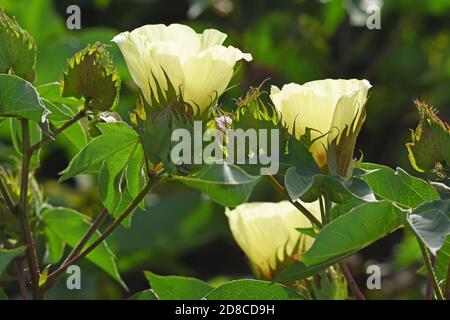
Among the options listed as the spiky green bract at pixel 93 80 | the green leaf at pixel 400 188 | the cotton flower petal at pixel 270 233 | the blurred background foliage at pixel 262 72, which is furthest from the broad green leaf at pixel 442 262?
the blurred background foliage at pixel 262 72

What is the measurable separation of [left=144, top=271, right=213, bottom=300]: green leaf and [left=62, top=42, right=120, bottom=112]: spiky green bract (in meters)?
0.21

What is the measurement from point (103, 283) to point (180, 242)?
0.16m

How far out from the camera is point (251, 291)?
93 centimetres

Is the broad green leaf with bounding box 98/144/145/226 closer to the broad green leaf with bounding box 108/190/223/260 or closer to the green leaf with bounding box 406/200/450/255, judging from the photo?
the green leaf with bounding box 406/200/450/255

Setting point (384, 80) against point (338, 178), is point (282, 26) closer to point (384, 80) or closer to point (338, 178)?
point (384, 80)

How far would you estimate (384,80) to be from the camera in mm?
2457

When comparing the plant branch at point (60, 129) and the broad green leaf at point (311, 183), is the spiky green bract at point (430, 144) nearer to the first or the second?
the broad green leaf at point (311, 183)

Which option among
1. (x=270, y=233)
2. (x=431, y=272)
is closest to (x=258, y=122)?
(x=431, y=272)

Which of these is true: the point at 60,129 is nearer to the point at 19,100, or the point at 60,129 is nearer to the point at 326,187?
the point at 19,100

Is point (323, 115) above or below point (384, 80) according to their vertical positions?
above

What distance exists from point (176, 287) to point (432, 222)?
0.34 meters

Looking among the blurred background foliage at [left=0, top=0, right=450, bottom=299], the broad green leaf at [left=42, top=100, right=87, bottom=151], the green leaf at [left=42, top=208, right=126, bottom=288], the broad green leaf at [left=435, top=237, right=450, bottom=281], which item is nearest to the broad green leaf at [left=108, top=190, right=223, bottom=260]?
the blurred background foliage at [left=0, top=0, right=450, bottom=299]

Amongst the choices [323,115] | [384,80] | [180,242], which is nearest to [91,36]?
[180,242]
